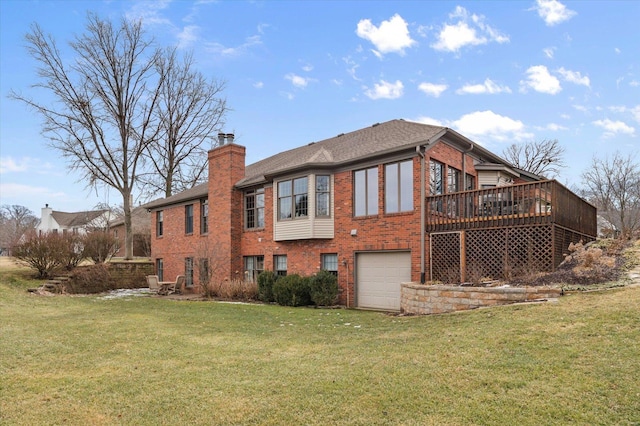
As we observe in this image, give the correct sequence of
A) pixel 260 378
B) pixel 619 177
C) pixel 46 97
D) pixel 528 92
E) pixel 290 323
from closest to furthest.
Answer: pixel 260 378
pixel 290 323
pixel 528 92
pixel 46 97
pixel 619 177

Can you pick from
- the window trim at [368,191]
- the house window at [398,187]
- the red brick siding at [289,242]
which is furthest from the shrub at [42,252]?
the house window at [398,187]

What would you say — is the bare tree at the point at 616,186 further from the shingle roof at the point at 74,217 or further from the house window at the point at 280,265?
the shingle roof at the point at 74,217

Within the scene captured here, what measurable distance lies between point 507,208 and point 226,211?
12324mm

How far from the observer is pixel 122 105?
27875 millimetres

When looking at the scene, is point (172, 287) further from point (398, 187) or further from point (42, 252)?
point (398, 187)

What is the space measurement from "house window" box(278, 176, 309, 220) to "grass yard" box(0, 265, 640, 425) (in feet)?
24.4

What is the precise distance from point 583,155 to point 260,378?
35.9m

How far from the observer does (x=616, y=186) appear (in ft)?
107

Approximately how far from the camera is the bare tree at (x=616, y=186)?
1238 inches

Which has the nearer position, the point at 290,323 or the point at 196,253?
the point at 290,323

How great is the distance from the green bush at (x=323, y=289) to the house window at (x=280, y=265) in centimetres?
300

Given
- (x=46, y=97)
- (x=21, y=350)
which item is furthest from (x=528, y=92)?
(x=46, y=97)

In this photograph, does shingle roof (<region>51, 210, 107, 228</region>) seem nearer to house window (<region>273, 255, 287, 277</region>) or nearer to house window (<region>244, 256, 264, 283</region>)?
house window (<region>244, 256, 264, 283</region>)

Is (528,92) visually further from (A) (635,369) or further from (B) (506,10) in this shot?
(A) (635,369)
